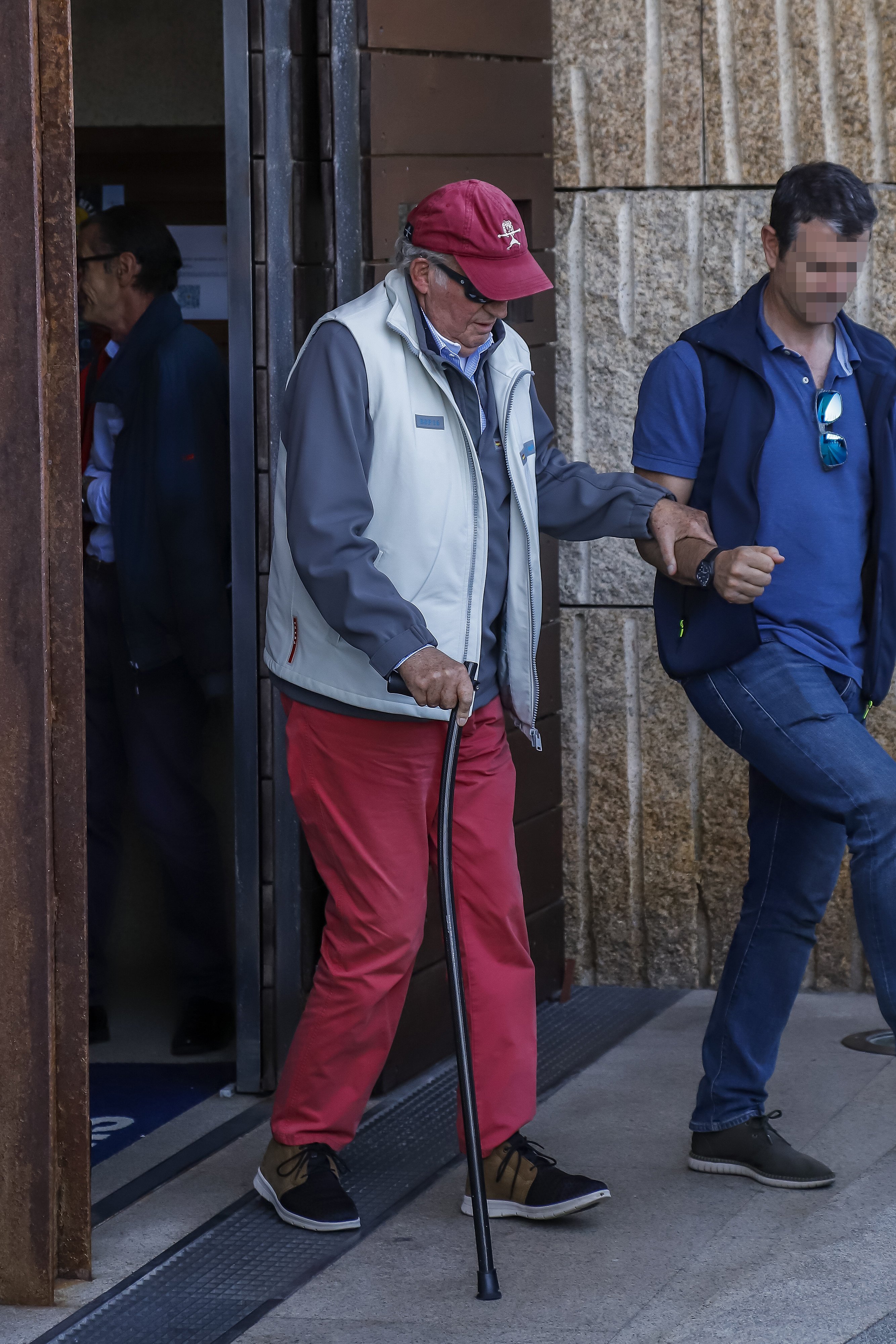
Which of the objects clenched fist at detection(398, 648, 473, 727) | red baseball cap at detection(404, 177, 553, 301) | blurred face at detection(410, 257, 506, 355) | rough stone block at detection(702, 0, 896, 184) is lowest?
clenched fist at detection(398, 648, 473, 727)

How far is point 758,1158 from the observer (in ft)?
12.6

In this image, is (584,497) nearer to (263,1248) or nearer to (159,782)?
(263,1248)

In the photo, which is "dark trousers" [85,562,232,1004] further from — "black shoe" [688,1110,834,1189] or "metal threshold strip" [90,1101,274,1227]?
"black shoe" [688,1110,834,1189]

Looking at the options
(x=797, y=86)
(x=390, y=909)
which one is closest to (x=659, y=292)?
(x=797, y=86)

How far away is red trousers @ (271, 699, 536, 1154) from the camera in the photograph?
357cm

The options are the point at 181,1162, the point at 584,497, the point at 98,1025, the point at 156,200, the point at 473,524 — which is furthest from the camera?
the point at 156,200

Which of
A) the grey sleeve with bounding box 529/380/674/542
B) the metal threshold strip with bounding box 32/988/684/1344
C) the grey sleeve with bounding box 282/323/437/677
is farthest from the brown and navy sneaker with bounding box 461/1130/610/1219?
the grey sleeve with bounding box 529/380/674/542

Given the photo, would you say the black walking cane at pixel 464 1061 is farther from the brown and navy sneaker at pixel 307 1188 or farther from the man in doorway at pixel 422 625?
the brown and navy sneaker at pixel 307 1188

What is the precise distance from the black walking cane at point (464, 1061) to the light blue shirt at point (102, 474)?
1.87m

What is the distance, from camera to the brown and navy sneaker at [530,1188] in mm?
3648

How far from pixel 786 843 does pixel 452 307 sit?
127 cm

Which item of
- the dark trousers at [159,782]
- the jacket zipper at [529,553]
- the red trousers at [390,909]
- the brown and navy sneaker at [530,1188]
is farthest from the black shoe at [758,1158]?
the dark trousers at [159,782]

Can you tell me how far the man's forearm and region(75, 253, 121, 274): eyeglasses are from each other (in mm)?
1945

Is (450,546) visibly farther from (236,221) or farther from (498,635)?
(236,221)
